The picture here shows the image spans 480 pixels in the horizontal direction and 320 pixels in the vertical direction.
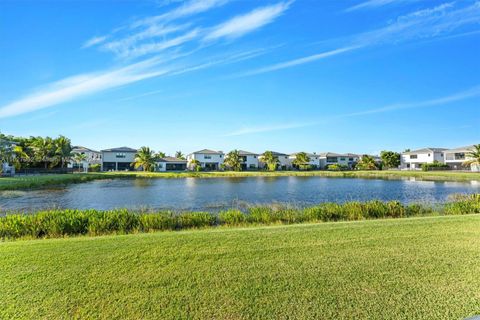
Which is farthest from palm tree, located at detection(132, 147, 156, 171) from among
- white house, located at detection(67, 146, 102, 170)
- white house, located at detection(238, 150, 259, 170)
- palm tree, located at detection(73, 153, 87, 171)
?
white house, located at detection(238, 150, 259, 170)

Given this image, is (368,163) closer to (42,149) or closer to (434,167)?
(434,167)

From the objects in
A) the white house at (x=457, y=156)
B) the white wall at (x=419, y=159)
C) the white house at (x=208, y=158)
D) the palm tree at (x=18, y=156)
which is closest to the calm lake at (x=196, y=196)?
the palm tree at (x=18, y=156)

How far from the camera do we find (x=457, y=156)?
72.4 meters

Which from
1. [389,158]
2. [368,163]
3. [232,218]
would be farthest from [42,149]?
[389,158]

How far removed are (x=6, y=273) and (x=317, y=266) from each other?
5751 mm

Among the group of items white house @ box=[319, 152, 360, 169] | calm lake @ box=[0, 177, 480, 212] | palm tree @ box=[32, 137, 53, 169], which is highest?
palm tree @ box=[32, 137, 53, 169]

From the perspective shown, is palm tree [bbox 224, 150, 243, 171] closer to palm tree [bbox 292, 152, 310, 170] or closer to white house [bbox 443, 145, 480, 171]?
palm tree [bbox 292, 152, 310, 170]

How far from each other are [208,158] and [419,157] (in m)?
56.5

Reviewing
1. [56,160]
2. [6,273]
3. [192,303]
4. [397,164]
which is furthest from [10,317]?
[397,164]

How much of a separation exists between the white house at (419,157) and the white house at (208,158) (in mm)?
50615

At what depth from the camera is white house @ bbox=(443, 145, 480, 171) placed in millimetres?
68562

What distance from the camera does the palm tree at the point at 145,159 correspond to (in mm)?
66625

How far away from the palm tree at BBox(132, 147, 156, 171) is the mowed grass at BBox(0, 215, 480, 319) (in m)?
61.4

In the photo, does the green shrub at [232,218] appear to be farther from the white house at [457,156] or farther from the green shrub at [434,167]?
the white house at [457,156]
